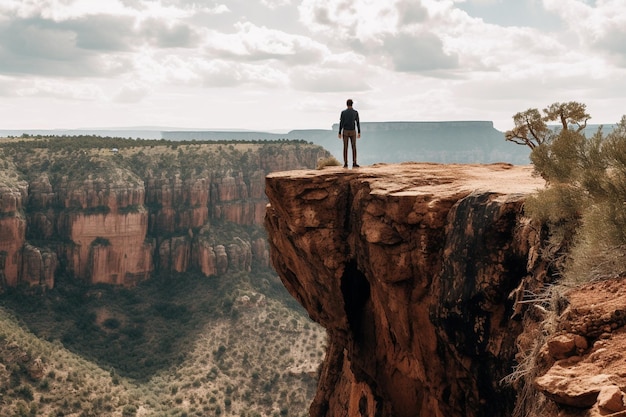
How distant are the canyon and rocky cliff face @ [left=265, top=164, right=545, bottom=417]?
4 cm

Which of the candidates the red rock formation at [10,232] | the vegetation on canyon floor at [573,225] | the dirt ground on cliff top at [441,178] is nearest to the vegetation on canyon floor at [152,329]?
the red rock formation at [10,232]

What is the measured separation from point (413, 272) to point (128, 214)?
88.5 m

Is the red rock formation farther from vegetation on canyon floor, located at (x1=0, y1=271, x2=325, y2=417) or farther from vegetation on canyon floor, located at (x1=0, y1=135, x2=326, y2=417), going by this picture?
vegetation on canyon floor, located at (x1=0, y1=271, x2=325, y2=417)

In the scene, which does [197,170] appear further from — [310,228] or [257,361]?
[310,228]

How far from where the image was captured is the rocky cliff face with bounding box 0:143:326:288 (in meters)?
90.3

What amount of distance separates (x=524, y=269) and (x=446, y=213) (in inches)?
131

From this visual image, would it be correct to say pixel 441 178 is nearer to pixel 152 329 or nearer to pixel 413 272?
pixel 413 272

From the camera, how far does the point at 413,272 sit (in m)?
16.5

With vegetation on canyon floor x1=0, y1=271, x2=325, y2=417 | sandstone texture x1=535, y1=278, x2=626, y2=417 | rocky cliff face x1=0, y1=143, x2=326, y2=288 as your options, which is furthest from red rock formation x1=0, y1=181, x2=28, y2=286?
sandstone texture x1=535, y1=278, x2=626, y2=417

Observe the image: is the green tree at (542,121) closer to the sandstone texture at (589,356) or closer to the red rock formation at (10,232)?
the sandstone texture at (589,356)

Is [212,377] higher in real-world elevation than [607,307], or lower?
lower

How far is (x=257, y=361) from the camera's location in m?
76.6

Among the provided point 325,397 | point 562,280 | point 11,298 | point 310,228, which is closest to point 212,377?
point 11,298

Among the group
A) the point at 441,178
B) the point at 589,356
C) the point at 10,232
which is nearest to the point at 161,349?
the point at 10,232
